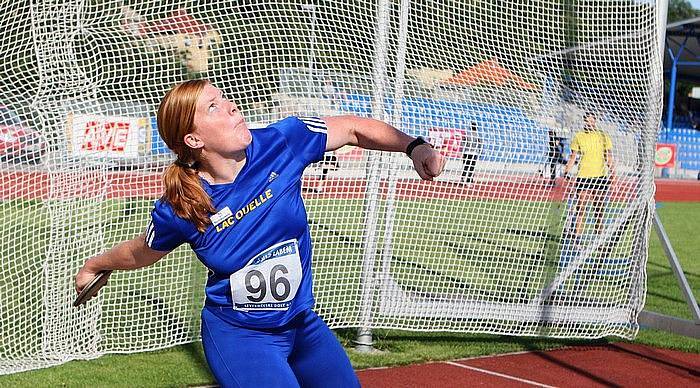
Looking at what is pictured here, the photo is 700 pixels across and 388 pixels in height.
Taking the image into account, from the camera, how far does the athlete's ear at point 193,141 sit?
337 centimetres

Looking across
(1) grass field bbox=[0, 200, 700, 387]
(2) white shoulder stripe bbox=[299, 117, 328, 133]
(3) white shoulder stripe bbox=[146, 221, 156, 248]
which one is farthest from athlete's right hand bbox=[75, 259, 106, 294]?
(1) grass field bbox=[0, 200, 700, 387]

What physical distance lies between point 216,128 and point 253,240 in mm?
448

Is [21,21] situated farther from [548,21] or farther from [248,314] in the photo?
[548,21]

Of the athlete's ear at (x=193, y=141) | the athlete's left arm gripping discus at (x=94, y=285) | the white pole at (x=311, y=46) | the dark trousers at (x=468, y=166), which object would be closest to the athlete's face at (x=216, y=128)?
the athlete's ear at (x=193, y=141)

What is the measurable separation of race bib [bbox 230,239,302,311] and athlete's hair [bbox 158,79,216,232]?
0.24 m

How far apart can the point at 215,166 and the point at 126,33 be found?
12.0ft

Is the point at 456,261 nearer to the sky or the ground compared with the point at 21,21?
nearer to the ground

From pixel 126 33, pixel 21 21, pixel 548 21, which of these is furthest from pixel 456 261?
pixel 21 21

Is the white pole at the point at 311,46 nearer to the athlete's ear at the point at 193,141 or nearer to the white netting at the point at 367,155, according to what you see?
the white netting at the point at 367,155

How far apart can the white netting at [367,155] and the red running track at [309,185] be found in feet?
0.06

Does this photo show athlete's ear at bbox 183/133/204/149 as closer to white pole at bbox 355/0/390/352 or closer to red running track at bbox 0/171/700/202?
red running track at bbox 0/171/700/202

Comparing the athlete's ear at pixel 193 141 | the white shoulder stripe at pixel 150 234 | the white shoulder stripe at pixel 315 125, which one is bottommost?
the white shoulder stripe at pixel 150 234

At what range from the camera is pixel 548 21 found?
26.8ft

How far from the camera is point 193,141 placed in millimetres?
3377
